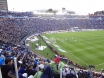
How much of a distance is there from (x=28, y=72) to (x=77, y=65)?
61.3 ft

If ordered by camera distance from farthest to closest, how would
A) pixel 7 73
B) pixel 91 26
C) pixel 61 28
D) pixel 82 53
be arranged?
pixel 91 26, pixel 61 28, pixel 82 53, pixel 7 73

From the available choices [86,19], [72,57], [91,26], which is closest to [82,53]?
[72,57]

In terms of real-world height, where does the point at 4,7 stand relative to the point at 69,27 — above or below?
above

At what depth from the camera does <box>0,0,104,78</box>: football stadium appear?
20.4ft

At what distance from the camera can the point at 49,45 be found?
1433 inches

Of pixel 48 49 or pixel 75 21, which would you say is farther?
pixel 75 21

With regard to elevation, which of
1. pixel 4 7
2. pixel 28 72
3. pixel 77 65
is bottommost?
pixel 77 65

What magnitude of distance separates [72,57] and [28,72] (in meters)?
22.3

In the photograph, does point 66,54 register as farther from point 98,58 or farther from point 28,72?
point 28,72

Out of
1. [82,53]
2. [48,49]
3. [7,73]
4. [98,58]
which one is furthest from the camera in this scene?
[48,49]

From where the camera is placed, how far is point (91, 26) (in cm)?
8312

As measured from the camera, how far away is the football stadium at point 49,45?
623cm

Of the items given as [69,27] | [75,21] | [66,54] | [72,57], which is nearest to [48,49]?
[66,54]

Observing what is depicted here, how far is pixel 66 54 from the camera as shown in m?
29.8
